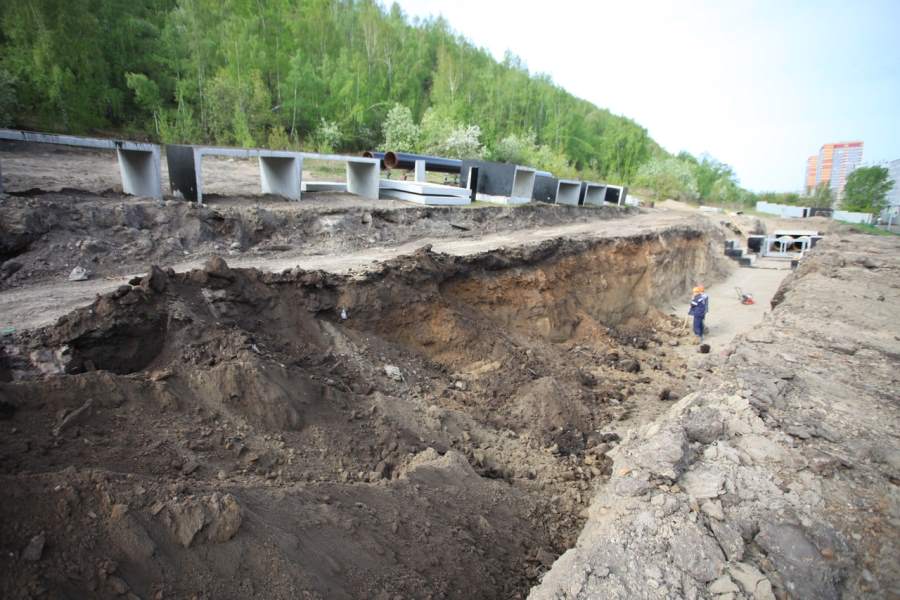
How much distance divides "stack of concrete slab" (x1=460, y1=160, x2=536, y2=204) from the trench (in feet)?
40.2

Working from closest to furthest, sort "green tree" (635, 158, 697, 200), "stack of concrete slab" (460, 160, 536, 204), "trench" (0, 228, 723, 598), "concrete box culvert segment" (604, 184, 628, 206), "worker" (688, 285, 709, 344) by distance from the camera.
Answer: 1. "trench" (0, 228, 723, 598)
2. "worker" (688, 285, 709, 344)
3. "stack of concrete slab" (460, 160, 536, 204)
4. "concrete box culvert segment" (604, 184, 628, 206)
5. "green tree" (635, 158, 697, 200)

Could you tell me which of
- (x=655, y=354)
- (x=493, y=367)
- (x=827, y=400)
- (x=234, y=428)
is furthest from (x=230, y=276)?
(x=655, y=354)

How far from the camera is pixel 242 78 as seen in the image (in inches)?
1272

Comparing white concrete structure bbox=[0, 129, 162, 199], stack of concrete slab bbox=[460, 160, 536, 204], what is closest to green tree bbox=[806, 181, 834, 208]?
stack of concrete slab bbox=[460, 160, 536, 204]

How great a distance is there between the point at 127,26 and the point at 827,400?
39892 mm

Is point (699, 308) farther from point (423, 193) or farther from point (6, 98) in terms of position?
point (6, 98)

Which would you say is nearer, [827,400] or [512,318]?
[827,400]

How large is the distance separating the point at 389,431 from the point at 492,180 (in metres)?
18.4

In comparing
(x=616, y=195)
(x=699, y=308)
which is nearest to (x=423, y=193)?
(x=699, y=308)

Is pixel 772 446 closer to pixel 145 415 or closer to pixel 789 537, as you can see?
pixel 789 537

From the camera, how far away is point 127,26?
101ft

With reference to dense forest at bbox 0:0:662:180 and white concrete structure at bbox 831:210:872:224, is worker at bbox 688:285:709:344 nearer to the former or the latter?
dense forest at bbox 0:0:662:180

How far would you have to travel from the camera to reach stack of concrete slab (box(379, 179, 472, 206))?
19.0 meters

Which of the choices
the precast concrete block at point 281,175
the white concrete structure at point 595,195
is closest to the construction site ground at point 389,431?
the precast concrete block at point 281,175
